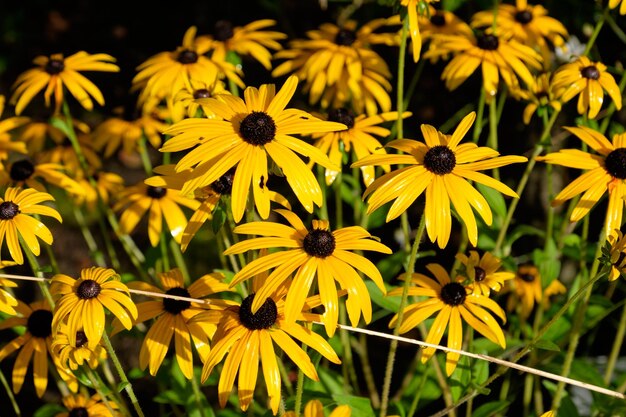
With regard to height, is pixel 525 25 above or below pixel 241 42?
above

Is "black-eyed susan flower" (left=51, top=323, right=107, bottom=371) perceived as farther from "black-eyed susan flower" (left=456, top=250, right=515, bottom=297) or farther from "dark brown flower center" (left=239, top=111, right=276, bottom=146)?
"black-eyed susan flower" (left=456, top=250, right=515, bottom=297)

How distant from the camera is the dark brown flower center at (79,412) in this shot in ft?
7.24

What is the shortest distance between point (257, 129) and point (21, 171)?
1.20m

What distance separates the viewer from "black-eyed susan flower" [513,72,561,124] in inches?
94.2

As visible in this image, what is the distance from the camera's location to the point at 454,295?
2039 millimetres

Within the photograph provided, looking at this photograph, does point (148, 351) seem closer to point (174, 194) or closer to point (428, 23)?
point (174, 194)

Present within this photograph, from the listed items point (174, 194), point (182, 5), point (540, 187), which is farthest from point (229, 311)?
point (182, 5)

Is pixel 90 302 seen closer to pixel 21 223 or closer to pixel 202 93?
pixel 21 223

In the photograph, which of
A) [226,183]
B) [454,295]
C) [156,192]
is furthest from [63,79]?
[454,295]

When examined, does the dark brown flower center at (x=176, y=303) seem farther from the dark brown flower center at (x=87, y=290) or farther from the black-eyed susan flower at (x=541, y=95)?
the black-eyed susan flower at (x=541, y=95)

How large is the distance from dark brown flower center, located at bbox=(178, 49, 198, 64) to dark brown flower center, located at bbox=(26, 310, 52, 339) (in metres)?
1.11

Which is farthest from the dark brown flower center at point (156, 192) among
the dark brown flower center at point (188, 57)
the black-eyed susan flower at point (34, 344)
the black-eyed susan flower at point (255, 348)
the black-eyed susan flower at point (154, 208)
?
the black-eyed susan flower at point (255, 348)

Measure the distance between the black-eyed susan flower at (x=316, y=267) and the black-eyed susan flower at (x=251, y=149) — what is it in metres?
0.08

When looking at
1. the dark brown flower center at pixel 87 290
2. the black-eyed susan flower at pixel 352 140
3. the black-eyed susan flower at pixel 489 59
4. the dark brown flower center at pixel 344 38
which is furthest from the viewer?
the dark brown flower center at pixel 344 38
